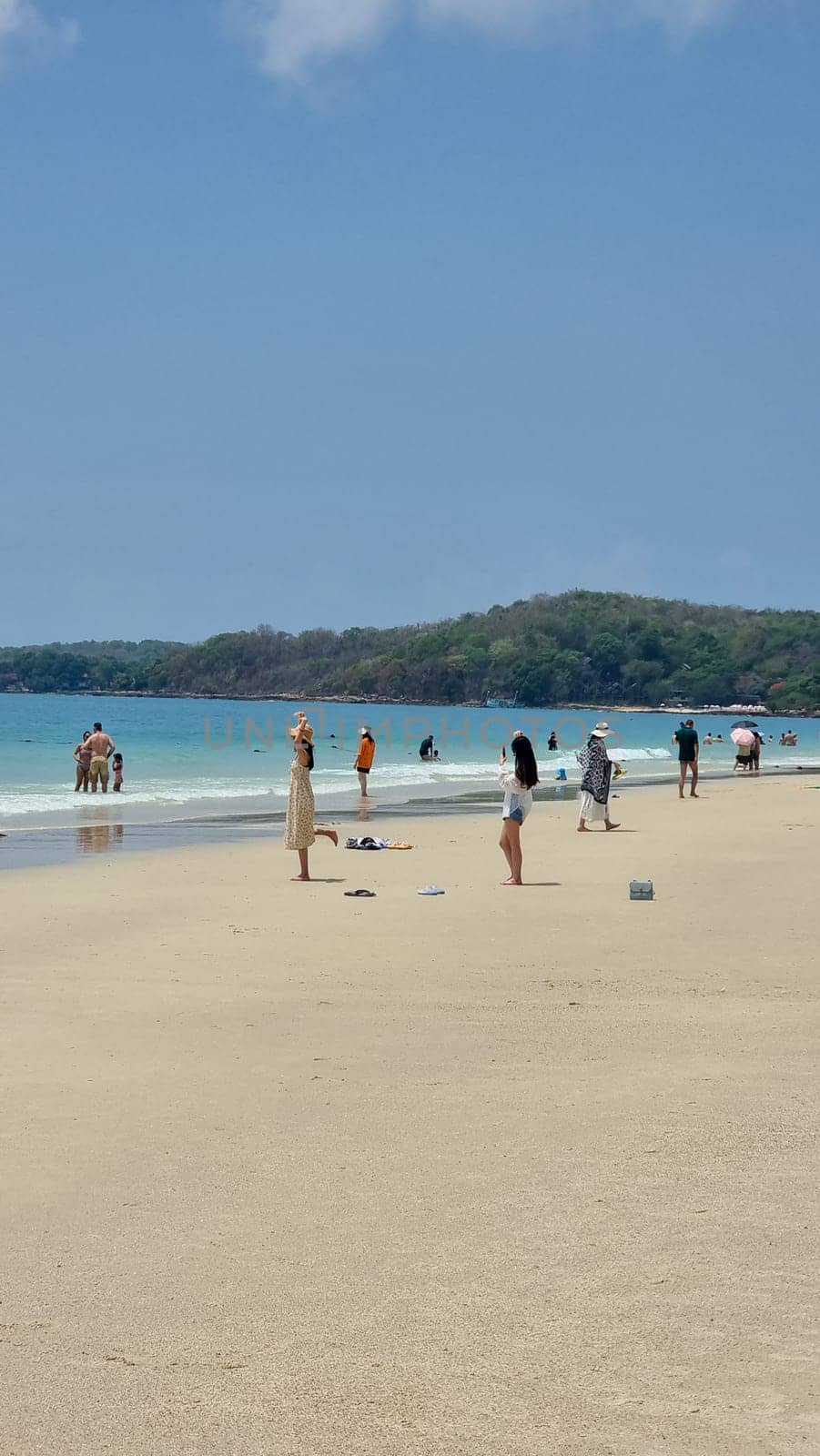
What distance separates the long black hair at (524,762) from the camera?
1441 cm

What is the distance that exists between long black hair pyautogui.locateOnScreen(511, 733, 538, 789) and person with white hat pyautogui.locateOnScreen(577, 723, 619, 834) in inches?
294

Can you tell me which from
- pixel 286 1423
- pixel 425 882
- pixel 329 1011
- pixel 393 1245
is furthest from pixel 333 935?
pixel 286 1423

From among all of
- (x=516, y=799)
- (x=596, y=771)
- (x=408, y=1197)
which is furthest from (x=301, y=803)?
(x=408, y=1197)

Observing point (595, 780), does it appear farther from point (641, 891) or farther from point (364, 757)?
point (364, 757)

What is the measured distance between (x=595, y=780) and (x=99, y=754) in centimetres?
1403

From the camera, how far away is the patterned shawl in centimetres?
2220

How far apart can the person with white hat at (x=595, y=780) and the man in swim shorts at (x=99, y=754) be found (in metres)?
13.2

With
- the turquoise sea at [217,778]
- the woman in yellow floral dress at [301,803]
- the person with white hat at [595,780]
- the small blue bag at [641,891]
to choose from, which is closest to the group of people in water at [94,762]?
the turquoise sea at [217,778]

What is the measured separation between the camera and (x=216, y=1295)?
172 inches

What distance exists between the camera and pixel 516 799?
14773 mm

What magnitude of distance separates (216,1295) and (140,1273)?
0.31 metres

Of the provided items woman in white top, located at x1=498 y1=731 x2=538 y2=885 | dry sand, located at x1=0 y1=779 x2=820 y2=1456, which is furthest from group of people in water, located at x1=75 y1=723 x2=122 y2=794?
dry sand, located at x1=0 y1=779 x2=820 y2=1456

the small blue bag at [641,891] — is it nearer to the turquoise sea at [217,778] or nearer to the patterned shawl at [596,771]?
the turquoise sea at [217,778]

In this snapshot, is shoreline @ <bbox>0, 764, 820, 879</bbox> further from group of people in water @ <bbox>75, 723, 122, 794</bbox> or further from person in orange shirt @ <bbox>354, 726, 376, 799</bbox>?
group of people in water @ <bbox>75, 723, 122, 794</bbox>
